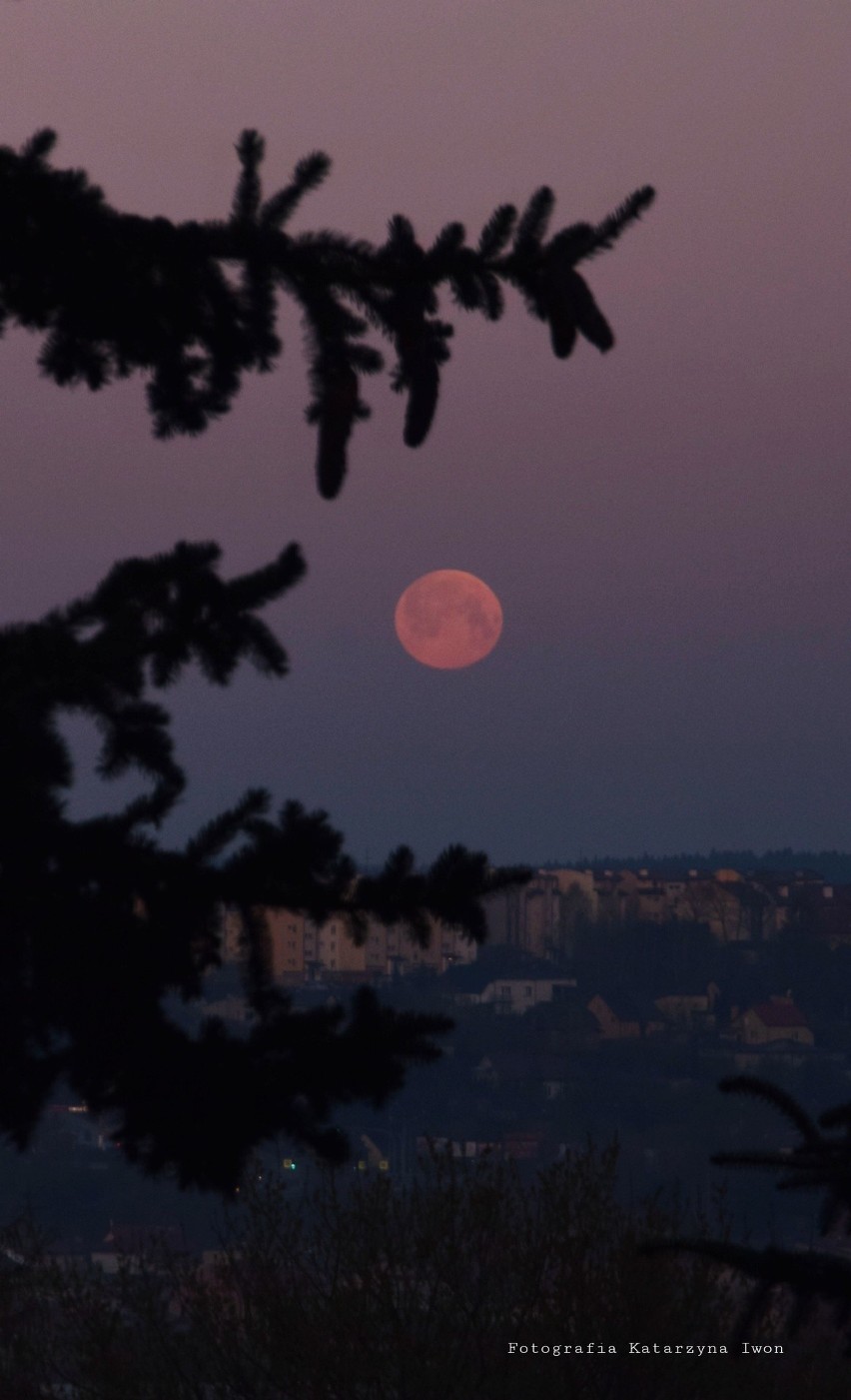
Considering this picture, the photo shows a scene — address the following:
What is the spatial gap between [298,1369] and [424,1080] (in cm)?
5884

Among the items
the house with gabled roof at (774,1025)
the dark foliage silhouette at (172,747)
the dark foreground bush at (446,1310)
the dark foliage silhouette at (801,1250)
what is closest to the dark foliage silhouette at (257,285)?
the dark foliage silhouette at (172,747)

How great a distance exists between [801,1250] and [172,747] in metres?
1.76

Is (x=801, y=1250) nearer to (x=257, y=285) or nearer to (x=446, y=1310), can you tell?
(x=257, y=285)

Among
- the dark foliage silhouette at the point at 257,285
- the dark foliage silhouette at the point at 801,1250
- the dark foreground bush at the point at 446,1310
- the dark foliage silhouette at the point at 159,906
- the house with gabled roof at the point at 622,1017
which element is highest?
the dark foliage silhouette at the point at 257,285

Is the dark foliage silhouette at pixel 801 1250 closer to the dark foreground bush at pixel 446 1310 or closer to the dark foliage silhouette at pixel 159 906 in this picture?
the dark foliage silhouette at pixel 159 906

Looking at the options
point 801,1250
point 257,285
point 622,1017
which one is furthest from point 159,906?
point 622,1017

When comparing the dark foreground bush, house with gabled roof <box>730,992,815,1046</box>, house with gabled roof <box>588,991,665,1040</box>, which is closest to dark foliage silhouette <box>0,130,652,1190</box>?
the dark foreground bush

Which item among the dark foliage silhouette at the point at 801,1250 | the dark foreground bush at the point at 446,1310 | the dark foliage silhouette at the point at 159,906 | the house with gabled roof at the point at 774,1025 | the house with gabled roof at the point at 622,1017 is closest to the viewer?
the dark foliage silhouette at the point at 159,906

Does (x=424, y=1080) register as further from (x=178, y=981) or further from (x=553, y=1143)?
(x=178, y=981)

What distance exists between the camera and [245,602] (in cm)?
320

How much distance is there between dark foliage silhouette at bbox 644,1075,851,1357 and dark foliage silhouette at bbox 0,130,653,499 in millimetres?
1794

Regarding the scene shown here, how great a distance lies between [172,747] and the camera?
10.1 ft

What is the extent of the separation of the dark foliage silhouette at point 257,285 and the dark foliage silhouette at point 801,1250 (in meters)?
1.79

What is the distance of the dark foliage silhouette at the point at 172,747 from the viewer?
9.17 ft
